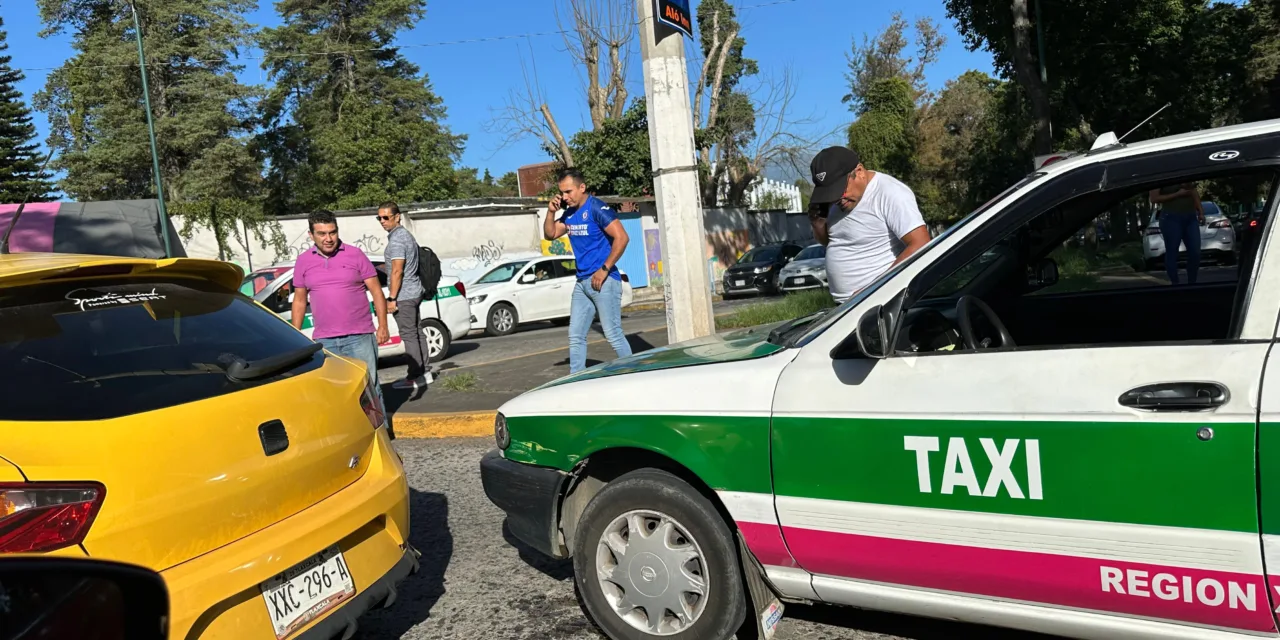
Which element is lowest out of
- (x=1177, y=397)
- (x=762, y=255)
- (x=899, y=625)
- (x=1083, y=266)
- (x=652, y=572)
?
(x=899, y=625)

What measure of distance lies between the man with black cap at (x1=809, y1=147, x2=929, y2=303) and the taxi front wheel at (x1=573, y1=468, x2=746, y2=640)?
203cm

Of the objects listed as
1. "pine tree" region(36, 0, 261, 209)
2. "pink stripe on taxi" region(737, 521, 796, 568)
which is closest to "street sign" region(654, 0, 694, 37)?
"pink stripe on taxi" region(737, 521, 796, 568)

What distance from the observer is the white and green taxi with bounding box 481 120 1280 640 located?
212cm

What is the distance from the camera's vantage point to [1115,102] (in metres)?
25.6

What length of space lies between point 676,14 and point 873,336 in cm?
527

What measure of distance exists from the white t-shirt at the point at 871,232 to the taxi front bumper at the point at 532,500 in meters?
2.09

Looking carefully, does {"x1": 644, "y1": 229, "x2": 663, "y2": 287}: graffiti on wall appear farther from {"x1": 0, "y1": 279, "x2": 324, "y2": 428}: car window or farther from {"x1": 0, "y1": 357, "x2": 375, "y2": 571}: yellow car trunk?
{"x1": 0, "y1": 357, "x2": 375, "y2": 571}: yellow car trunk

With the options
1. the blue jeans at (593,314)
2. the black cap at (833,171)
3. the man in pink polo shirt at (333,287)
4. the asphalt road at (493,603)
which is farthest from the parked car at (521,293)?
the black cap at (833,171)

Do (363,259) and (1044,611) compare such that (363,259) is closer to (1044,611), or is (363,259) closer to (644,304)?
(1044,611)

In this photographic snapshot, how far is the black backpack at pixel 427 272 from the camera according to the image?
8995 millimetres

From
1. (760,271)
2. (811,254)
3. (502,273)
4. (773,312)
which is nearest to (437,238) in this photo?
(502,273)

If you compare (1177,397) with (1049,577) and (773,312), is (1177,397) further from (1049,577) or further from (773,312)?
(773,312)

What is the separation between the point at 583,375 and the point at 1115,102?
27.4 metres

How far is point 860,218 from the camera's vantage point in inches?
179
